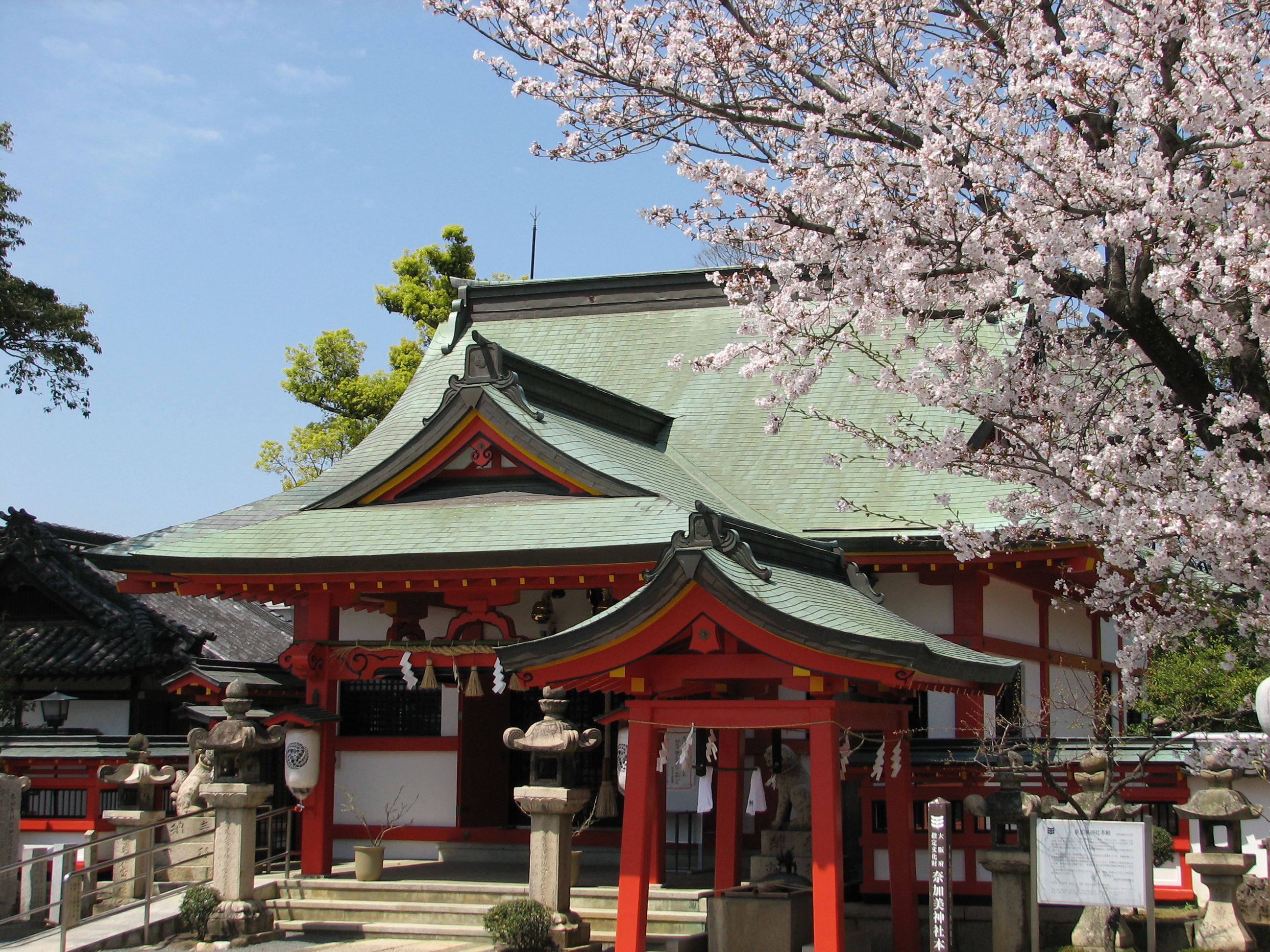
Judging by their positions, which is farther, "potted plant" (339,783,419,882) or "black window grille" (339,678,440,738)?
"black window grille" (339,678,440,738)

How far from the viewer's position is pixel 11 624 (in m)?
22.1

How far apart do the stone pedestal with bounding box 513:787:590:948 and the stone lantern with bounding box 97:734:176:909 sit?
4.21 metres

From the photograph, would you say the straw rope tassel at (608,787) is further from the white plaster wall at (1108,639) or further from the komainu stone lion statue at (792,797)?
the white plaster wall at (1108,639)

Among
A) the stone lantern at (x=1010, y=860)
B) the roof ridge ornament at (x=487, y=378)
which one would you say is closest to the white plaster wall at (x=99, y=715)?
the roof ridge ornament at (x=487, y=378)

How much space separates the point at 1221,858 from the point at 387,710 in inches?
362

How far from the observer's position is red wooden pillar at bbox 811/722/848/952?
8789mm

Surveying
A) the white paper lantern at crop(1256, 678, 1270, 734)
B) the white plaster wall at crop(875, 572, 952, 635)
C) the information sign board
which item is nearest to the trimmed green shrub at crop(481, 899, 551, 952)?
the information sign board

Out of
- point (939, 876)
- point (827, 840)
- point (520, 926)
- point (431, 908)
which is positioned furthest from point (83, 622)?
point (939, 876)

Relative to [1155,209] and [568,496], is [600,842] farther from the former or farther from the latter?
[1155,209]

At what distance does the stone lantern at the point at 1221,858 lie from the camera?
888 cm

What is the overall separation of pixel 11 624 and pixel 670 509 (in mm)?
14757

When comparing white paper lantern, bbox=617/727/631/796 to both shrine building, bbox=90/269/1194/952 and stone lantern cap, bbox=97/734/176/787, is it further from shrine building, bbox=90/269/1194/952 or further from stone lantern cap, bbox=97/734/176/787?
stone lantern cap, bbox=97/734/176/787

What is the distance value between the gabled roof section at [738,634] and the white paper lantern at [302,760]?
448 cm

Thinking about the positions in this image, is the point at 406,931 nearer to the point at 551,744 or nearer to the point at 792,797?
the point at 551,744
